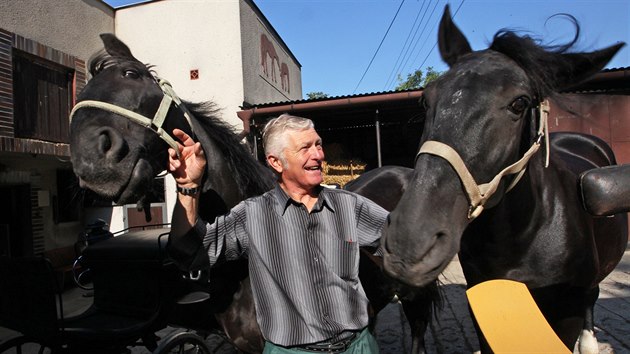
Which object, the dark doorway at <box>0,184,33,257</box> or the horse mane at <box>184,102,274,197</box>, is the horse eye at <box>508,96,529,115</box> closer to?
the horse mane at <box>184,102,274,197</box>

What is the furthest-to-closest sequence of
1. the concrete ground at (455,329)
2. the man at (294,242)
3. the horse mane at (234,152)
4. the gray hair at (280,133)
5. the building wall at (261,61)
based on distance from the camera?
the building wall at (261,61), the concrete ground at (455,329), the horse mane at (234,152), the gray hair at (280,133), the man at (294,242)

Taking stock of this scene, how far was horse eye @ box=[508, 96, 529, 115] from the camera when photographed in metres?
1.33

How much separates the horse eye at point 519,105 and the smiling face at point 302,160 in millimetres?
726

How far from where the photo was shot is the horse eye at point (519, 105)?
4.37 feet

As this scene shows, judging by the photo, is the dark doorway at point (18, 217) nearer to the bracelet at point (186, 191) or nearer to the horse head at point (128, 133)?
the horse head at point (128, 133)

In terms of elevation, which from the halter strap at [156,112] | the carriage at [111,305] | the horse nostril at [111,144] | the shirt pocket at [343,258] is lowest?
the carriage at [111,305]

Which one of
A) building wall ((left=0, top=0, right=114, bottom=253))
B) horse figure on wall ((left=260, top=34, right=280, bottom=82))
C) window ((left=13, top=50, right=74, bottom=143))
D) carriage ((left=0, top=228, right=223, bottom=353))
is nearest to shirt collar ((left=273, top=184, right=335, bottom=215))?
carriage ((left=0, top=228, right=223, bottom=353))

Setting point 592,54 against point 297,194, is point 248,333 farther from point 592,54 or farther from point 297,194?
point 592,54

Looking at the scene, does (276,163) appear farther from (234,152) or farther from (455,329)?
(455,329)

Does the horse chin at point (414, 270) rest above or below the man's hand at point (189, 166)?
below

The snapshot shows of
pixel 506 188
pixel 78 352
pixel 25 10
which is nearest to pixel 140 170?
pixel 506 188

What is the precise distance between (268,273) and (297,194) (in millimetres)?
332

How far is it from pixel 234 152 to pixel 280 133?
551 mm

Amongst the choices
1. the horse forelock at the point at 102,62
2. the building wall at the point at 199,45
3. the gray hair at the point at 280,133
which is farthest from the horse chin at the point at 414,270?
the building wall at the point at 199,45
